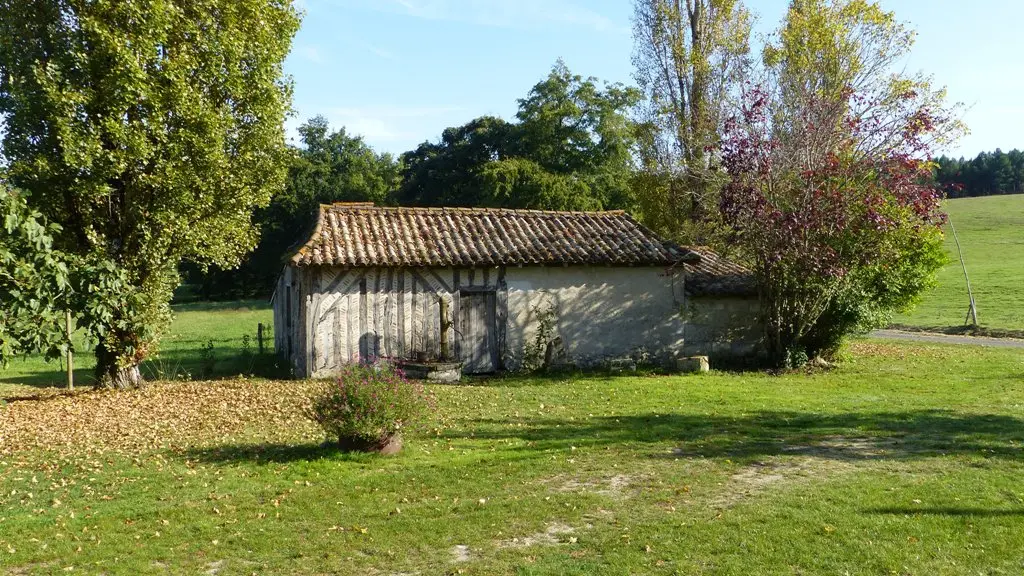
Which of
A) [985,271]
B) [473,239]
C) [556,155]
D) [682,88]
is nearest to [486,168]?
[556,155]

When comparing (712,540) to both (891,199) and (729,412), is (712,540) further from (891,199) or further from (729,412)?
(891,199)

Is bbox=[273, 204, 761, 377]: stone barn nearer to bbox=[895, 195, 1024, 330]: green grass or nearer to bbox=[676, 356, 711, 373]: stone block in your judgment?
bbox=[676, 356, 711, 373]: stone block

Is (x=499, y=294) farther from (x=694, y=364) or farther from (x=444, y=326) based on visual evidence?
(x=694, y=364)

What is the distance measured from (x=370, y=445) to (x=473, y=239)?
33.1 ft

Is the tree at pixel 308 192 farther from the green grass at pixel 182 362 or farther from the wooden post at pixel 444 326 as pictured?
the wooden post at pixel 444 326

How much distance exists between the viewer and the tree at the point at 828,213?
1727 cm

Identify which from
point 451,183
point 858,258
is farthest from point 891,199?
point 451,183

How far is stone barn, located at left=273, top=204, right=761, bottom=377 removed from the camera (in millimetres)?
17391

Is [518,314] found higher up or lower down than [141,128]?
lower down

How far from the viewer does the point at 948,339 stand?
25.4 meters

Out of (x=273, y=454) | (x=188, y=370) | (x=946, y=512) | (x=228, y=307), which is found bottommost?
(x=946, y=512)

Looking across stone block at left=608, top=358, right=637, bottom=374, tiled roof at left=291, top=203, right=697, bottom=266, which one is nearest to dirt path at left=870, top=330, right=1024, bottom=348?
tiled roof at left=291, top=203, right=697, bottom=266

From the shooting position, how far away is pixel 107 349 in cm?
1556

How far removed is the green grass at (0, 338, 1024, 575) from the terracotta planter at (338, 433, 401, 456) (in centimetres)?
20
